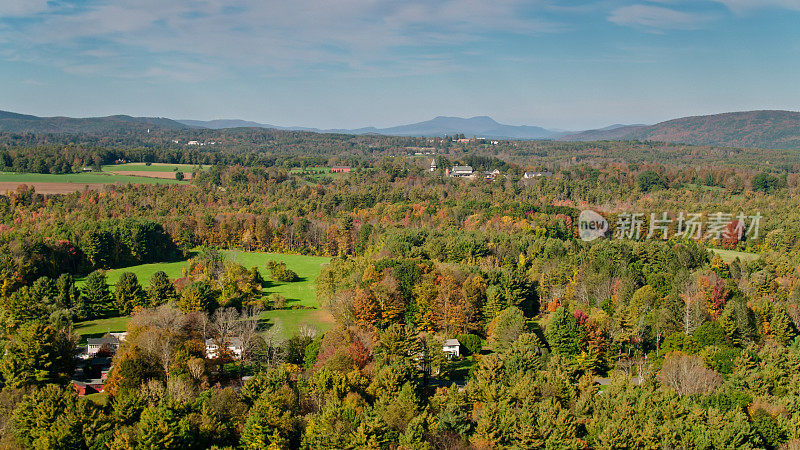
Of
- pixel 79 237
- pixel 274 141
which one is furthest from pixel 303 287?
pixel 274 141

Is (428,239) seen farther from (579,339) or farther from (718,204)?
(718,204)

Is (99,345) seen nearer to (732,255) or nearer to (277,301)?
(277,301)

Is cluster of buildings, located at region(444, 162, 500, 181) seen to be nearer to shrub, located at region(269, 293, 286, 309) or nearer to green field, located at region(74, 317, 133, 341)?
shrub, located at region(269, 293, 286, 309)

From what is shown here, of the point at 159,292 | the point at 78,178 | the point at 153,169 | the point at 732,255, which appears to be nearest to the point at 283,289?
the point at 159,292

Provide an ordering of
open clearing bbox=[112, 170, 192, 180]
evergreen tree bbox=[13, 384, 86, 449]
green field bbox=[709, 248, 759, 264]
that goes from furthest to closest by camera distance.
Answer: open clearing bbox=[112, 170, 192, 180] → green field bbox=[709, 248, 759, 264] → evergreen tree bbox=[13, 384, 86, 449]

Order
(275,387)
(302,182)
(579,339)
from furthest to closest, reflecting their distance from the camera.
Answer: (302,182) → (579,339) → (275,387)

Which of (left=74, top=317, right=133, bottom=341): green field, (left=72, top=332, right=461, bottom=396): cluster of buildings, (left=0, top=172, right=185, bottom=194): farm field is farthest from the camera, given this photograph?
(left=0, top=172, right=185, bottom=194): farm field

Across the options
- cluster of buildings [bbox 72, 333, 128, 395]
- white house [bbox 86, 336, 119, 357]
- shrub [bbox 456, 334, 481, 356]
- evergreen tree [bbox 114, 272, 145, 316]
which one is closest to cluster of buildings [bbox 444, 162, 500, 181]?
evergreen tree [bbox 114, 272, 145, 316]
